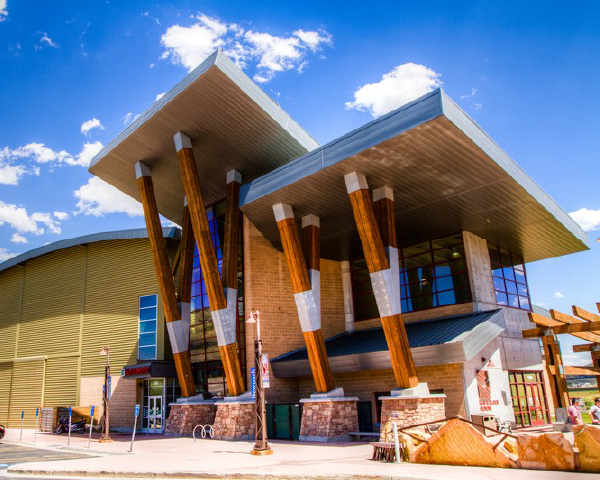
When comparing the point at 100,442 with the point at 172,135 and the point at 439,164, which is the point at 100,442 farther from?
the point at 439,164

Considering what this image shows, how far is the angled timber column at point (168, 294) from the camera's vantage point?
89.7ft

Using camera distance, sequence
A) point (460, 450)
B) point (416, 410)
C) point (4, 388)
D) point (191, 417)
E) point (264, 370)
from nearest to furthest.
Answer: point (460, 450), point (264, 370), point (416, 410), point (191, 417), point (4, 388)

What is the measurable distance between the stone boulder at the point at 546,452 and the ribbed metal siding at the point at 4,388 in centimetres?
3993

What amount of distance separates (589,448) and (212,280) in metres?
17.0

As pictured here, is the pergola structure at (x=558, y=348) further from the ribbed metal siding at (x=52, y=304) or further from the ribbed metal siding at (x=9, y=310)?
the ribbed metal siding at (x=9, y=310)

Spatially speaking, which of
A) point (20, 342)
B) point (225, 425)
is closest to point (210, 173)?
point (225, 425)

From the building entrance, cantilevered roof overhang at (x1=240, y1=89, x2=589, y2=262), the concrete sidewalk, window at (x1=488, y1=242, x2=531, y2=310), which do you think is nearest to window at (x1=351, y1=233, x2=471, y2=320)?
cantilevered roof overhang at (x1=240, y1=89, x2=589, y2=262)

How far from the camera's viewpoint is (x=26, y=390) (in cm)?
3872

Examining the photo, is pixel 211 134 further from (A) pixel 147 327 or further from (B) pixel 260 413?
(A) pixel 147 327

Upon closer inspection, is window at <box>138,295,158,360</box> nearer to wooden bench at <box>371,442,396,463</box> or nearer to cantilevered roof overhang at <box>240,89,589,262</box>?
cantilevered roof overhang at <box>240,89,589,262</box>

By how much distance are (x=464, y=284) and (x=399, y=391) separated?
8.66 m

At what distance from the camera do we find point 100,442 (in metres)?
24.5

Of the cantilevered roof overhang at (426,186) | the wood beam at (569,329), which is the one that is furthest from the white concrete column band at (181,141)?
the wood beam at (569,329)

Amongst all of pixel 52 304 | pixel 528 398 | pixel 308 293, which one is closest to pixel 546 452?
pixel 308 293
